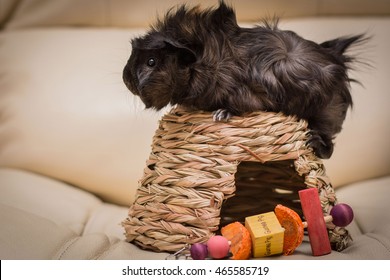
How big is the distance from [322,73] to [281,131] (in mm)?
106

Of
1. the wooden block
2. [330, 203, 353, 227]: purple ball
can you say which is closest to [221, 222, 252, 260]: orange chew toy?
the wooden block

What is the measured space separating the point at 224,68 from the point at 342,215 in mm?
259

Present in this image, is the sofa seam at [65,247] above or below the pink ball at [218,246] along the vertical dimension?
below

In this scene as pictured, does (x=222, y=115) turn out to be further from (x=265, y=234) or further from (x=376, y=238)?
(x=376, y=238)

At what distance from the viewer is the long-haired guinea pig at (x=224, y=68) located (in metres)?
0.75

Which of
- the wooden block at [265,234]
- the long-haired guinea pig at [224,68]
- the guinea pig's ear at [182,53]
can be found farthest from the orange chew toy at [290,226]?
the guinea pig's ear at [182,53]

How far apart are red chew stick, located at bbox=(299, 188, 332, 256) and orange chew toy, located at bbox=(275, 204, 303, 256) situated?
0.06ft

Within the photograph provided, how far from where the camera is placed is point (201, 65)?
75 cm

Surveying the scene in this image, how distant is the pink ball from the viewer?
28.5 inches

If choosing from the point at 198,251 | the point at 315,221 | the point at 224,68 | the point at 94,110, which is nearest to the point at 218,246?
the point at 198,251

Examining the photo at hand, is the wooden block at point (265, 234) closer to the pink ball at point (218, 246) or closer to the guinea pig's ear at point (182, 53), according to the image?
the pink ball at point (218, 246)

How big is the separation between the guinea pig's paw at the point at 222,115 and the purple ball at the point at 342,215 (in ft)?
0.64

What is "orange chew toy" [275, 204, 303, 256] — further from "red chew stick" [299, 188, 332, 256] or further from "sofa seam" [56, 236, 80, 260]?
"sofa seam" [56, 236, 80, 260]

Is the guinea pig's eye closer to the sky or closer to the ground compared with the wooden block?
closer to the sky
